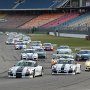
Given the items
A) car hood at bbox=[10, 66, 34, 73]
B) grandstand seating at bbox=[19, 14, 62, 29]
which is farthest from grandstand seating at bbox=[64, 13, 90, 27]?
car hood at bbox=[10, 66, 34, 73]

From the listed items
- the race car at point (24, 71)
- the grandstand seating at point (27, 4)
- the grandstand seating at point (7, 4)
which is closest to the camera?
the race car at point (24, 71)

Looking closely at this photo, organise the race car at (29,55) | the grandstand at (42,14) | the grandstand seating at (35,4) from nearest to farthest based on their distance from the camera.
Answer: the race car at (29,55) < the grandstand at (42,14) < the grandstand seating at (35,4)

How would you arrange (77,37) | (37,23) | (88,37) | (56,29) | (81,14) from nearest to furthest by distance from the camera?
(88,37) < (77,37) < (56,29) < (81,14) < (37,23)

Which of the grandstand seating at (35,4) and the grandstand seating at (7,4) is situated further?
the grandstand seating at (7,4)

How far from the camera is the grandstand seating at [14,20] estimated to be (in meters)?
130

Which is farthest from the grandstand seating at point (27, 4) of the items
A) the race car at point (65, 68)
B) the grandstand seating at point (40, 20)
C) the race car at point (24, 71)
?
the race car at point (24, 71)

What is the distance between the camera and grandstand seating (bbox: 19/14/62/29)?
404ft

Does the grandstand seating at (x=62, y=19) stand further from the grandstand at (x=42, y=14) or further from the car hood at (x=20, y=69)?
the car hood at (x=20, y=69)

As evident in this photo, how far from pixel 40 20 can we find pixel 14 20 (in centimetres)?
895

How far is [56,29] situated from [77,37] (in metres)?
17.3

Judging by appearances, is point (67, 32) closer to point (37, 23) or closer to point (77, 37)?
point (77, 37)

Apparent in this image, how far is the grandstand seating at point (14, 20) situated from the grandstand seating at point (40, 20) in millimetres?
2027

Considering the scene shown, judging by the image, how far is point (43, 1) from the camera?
128000mm

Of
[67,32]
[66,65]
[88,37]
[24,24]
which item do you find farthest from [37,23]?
[66,65]
